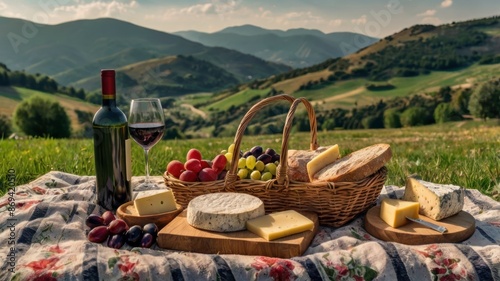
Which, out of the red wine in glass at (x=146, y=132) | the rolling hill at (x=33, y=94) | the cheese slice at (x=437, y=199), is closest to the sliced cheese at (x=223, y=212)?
the red wine in glass at (x=146, y=132)

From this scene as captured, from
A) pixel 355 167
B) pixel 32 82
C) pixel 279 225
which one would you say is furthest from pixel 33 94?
pixel 279 225

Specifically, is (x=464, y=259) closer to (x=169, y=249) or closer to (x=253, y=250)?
(x=253, y=250)

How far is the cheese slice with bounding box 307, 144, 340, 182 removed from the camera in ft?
11.0

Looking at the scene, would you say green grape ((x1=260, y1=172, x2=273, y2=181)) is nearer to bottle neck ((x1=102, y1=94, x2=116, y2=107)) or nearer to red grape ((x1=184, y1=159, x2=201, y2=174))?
red grape ((x1=184, y1=159, x2=201, y2=174))

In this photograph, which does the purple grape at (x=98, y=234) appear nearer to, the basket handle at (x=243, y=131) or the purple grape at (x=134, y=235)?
the purple grape at (x=134, y=235)

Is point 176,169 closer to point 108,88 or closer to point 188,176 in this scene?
point 188,176

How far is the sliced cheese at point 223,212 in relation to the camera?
285 cm

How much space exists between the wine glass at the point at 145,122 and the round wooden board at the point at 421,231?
65.5 inches

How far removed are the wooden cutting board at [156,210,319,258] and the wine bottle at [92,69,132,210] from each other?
76 centimetres

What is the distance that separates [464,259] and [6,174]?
4.72 metres

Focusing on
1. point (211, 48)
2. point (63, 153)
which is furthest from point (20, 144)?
point (211, 48)

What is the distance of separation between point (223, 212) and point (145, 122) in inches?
41.0

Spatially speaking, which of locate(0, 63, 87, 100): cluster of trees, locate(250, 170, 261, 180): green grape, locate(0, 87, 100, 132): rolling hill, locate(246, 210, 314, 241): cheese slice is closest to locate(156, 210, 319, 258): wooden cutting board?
locate(246, 210, 314, 241): cheese slice

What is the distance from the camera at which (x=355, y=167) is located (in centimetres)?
319
